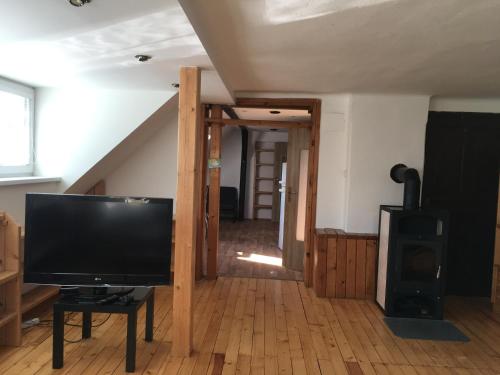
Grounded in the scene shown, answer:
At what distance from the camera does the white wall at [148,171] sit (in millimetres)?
4652

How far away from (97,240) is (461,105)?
413 centimetres

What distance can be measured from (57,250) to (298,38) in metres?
2.17

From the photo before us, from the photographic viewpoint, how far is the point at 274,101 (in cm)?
442

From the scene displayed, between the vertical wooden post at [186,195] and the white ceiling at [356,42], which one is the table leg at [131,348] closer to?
the vertical wooden post at [186,195]

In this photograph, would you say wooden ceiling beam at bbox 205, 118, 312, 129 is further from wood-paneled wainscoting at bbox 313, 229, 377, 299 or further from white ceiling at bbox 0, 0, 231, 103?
wood-paneled wainscoting at bbox 313, 229, 377, 299

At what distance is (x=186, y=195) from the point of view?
2660 millimetres

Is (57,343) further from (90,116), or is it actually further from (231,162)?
(231,162)

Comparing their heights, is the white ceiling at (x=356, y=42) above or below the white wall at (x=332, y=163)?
above

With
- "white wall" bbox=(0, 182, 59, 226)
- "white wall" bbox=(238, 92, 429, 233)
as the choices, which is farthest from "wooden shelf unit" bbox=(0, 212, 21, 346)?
"white wall" bbox=(238, 92, 429, 233)

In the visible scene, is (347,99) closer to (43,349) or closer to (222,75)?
(222,75)

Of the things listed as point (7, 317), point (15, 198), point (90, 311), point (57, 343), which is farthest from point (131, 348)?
point (15, 198)

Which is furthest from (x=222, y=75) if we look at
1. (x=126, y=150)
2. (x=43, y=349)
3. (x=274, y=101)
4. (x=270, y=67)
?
(x=43, y=349)

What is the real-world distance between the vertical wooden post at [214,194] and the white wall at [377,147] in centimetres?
155

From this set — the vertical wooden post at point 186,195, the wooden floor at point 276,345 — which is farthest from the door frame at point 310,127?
the vertical wooden post at point 186,195
